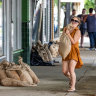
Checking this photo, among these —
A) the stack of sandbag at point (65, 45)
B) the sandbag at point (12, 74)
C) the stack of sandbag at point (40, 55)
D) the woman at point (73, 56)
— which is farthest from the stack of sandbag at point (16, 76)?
the stack of sandbag at point (40, 55)

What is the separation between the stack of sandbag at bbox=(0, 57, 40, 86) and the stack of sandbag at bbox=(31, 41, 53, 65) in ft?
16.4

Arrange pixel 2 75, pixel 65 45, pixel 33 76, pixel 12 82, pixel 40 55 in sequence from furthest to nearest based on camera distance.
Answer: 1. pixel 40 55
2. pixel 33 76
3. pixel 2 75
4. pixel 12 82
5. pixel 65 45

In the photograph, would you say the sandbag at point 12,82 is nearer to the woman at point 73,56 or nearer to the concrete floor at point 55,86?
the concrete floor at point 55,86

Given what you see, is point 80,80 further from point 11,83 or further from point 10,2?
point 10,2

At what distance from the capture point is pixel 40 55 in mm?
17469

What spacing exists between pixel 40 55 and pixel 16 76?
5587 millimetres

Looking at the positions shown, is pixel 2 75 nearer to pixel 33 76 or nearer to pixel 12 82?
pixel 12 82

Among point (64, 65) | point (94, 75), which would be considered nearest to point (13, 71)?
point (64, 65)

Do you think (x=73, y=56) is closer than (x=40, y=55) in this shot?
Yes

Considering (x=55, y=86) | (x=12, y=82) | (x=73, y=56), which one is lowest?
(x=55, y=86)

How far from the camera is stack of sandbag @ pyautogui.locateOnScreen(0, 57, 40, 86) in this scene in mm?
11758

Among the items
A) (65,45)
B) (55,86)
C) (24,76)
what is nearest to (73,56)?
(65,45)

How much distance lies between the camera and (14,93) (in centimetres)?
1062

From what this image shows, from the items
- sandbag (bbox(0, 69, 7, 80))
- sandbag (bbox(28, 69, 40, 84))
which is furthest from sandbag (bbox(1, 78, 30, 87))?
sandbag (bbox(28, 69, 40, 84))
